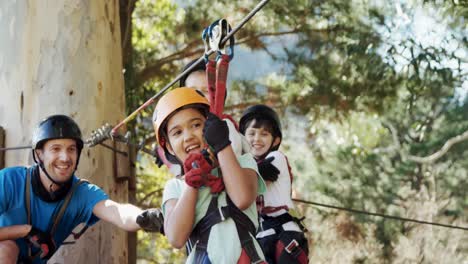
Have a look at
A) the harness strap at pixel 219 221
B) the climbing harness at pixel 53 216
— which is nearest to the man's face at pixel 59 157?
the climbing harness at pixel 53 216

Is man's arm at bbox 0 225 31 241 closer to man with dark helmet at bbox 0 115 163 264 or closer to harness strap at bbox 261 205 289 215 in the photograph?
man with dark helmet at bbox 0 115 163 264

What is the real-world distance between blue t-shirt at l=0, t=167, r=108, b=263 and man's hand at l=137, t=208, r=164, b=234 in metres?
0.56

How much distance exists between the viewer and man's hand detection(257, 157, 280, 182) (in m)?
4.18

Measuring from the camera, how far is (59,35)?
5.15 meters

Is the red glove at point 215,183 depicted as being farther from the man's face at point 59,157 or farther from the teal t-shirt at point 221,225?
the man's face at point 59,157

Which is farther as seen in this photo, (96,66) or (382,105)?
(382,105)

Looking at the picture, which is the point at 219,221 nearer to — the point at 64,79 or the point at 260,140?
the point at 260,140

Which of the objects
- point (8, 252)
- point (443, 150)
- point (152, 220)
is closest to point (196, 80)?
point (152, 220)

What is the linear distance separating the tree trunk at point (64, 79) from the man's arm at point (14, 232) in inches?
40.1

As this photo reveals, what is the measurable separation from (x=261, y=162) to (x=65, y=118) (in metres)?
1.11

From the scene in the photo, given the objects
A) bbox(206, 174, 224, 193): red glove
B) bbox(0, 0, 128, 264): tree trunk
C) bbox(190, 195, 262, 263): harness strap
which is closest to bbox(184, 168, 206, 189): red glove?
bbox(206, 174, 224, 193): red glove

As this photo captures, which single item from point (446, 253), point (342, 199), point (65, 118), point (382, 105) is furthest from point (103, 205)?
point (446, 253)

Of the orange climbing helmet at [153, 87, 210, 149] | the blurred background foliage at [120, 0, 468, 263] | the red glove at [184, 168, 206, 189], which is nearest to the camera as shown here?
the red glove at [184, 168, 206, 189]

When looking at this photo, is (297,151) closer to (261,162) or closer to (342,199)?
(342,199)
